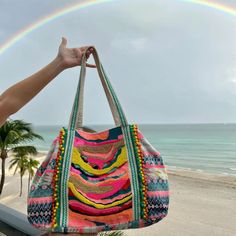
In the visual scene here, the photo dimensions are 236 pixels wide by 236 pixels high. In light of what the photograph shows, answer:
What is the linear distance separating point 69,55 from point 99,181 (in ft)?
1.35

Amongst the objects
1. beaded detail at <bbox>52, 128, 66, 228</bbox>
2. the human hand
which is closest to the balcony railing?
beaded detail at <bbox>52, 128, 66, 228</bbox>

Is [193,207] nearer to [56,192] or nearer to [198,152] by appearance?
[56,192]

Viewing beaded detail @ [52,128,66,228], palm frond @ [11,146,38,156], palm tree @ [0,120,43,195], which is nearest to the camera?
beaded detail @ [52,128,66,228]

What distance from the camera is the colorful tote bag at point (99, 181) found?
867 mm

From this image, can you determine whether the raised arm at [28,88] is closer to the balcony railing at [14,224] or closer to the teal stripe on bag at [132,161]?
the teal stripe on bag at [132,161]

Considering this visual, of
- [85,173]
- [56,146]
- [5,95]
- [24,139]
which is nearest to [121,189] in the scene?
[85,173]

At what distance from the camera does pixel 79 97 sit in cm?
89

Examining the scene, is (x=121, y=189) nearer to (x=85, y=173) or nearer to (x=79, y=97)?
(x=85, y=173)

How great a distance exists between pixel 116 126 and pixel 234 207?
55.8ft

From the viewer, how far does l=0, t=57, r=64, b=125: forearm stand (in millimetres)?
909

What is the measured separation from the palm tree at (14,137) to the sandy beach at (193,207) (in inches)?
110

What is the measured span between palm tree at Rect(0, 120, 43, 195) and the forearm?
14.0 meters

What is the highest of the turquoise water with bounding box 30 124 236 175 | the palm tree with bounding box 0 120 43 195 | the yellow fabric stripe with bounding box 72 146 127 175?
the yellow fabric stripe with bounding box 72 146 127 175

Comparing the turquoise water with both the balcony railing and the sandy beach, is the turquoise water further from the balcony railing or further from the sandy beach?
the sandy beach
